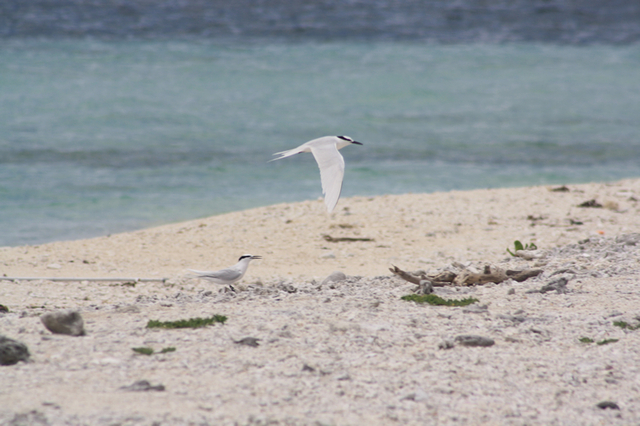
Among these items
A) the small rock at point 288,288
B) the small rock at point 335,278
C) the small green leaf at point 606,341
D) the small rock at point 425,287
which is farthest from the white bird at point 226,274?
the small green leaf at point 606,341

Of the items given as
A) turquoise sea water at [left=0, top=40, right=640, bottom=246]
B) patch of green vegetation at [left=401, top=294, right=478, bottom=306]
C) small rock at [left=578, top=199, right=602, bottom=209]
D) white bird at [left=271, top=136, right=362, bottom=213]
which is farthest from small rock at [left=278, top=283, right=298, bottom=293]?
small rock at [left=578, top=199, right=602, bottom=209]

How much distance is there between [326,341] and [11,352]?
2.08 meters

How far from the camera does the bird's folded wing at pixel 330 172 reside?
6.02m

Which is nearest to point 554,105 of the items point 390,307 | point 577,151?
point 577,151

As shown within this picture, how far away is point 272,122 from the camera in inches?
824

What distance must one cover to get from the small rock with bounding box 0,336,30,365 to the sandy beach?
5 centimetres

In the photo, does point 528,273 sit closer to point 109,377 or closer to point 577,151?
point 109,377

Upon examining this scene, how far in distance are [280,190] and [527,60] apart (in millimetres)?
19690

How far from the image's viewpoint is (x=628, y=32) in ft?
120

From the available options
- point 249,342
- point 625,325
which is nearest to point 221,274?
point 249,342

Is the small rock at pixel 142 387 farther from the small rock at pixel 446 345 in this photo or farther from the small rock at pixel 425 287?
the small rock at pixel 425 287

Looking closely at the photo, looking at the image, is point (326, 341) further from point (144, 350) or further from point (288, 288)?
point (288, 288)

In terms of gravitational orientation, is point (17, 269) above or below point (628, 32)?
below

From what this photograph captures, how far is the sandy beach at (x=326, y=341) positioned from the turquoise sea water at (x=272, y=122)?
4621 millimetres
